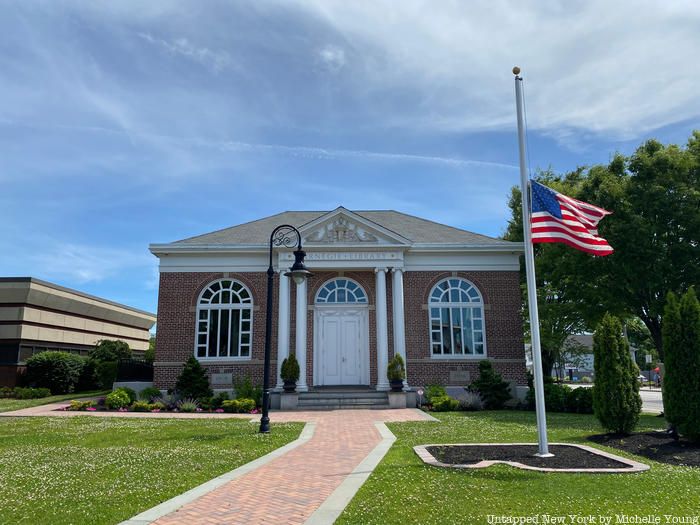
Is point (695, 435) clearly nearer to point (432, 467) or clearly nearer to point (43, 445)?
point (432, 467)

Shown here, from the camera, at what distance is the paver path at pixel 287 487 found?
5.58 meters

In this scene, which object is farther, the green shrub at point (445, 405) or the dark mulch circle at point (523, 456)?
the green shrub at point (445, 405)

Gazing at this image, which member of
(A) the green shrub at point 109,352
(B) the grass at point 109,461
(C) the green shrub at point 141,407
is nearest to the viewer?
(B) the grass at point 109,461

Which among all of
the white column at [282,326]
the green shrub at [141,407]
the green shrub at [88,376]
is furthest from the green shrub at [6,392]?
the white column at [282,326]

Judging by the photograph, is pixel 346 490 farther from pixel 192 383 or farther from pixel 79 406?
pixel 79 406

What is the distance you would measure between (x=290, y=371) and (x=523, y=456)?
1131cm

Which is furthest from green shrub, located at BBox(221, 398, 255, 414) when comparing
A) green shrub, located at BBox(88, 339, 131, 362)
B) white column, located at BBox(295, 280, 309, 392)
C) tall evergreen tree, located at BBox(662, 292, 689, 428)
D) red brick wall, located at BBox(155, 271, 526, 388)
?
green shrub, located at BBox(88, 339, 131, 362)

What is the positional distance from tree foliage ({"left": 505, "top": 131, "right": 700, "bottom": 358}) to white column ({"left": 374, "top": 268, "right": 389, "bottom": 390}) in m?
6.82

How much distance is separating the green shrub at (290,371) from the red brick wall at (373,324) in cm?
151

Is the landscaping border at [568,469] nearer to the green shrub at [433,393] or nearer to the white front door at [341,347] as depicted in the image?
the green shrub at [433,393]

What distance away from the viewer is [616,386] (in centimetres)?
1093

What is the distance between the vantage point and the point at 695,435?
9.83 metres

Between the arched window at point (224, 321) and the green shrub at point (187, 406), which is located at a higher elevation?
the arched window at point (224, 321)

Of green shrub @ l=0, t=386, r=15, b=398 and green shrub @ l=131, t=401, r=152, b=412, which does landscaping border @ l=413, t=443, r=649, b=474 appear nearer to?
green shrub @ l=131, t=401, r=152, b=412
